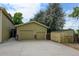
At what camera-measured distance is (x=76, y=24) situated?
24.7 m

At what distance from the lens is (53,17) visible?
3412cm

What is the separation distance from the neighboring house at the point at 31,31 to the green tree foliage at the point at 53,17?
14.8ft

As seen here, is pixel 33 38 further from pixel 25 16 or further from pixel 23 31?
pixel 25 16

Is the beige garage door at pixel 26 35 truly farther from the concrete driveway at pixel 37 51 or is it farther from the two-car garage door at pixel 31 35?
the concrete driveway at pixel 37 51

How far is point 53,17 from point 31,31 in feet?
23.8

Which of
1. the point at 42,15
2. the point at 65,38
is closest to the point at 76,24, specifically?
the point at 65,38

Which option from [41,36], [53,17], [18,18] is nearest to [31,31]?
[41,36]

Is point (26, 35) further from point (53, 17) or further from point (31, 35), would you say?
point (53, 17)

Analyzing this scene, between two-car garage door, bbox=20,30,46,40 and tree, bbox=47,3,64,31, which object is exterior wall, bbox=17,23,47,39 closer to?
two-car garage door, bbox=20,30,46,40

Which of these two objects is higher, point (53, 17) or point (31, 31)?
point (53, 17)

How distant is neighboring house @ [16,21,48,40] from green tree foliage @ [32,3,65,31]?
14.8ft

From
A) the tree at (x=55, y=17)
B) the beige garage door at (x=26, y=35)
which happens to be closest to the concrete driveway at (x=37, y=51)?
the beige garage door at (x=26, y=35)

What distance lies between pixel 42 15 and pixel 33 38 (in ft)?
31.9

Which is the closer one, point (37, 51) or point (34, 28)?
point (37, 51)
